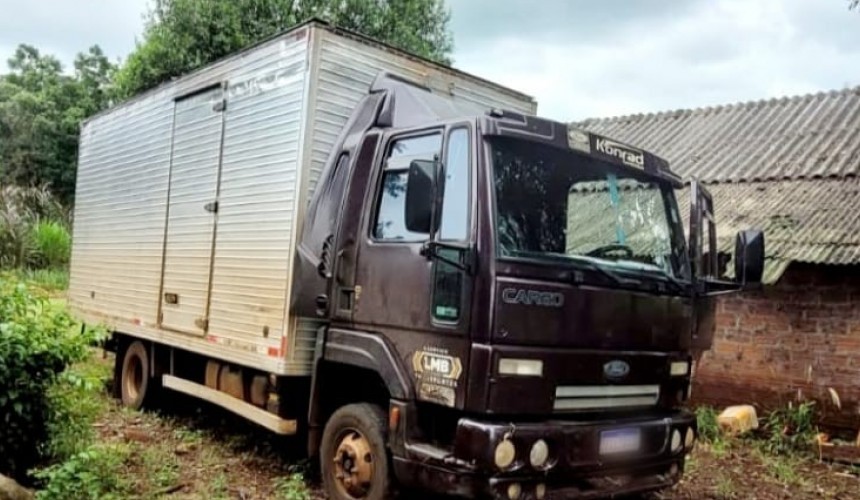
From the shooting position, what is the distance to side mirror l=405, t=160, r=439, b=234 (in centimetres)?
394

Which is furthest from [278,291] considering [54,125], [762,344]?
[54,125]

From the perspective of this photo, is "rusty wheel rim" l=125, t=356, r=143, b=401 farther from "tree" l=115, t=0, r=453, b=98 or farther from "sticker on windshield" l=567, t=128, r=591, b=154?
"tree" l=115, t=0, r=453, b=98

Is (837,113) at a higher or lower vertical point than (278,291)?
higher

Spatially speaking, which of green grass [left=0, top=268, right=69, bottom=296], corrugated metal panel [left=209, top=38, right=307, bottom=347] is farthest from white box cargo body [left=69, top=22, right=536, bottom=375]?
green grass [left=0, top=268, right=69, bottom=296]

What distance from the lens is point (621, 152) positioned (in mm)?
4691

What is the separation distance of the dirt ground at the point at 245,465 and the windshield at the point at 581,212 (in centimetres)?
215

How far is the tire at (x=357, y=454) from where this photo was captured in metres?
4.44

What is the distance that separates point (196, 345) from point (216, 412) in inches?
74.5

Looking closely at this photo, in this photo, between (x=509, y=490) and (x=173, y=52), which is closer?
(x=509, y=490)

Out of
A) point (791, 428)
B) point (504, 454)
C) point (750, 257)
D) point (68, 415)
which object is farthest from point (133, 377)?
point (791, 428)

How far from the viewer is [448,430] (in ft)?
14.0

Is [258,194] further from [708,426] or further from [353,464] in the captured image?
[708,426]

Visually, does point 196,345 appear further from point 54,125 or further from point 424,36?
point 54,125

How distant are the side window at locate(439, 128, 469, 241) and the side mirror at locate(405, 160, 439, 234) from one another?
125mm
